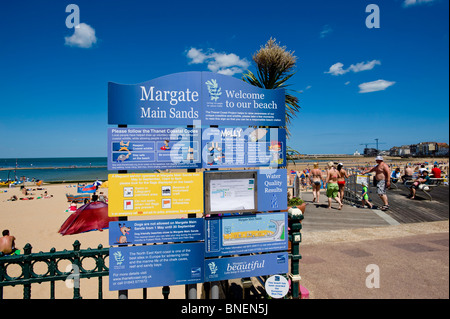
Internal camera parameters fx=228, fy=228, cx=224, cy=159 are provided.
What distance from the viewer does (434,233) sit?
7195mm

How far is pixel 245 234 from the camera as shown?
3463mm

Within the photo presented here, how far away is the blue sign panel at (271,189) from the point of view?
Answer: 3537 millimetres

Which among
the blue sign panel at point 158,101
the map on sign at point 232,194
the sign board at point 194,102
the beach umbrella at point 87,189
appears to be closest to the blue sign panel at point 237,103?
the sign board at point 194,102

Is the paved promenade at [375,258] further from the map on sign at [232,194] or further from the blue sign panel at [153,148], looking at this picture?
the blue sign panel at [153,148]

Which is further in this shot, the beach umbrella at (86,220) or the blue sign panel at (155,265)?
the beach umbrella at (86,220)

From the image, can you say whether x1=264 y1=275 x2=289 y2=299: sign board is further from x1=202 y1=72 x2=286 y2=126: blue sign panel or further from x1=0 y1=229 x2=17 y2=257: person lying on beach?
x1=0 y1=229 x2=17 y2=257: person lying on beach

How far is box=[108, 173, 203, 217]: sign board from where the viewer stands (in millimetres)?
3078

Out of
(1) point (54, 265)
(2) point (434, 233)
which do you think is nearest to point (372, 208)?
(2) point (434, 233)

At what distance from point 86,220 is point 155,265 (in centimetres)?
685

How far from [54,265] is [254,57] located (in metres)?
6.15

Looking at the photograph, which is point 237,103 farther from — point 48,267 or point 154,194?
point 48,267

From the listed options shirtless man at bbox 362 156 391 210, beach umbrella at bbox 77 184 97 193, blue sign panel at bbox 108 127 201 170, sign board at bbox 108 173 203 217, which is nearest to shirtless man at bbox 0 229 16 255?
sign board at bbox 108 173 203 217

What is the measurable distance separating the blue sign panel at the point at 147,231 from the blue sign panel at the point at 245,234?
412mm
